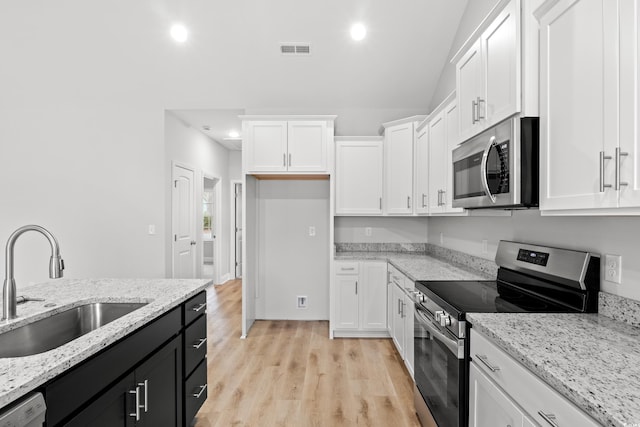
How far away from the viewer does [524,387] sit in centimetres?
114

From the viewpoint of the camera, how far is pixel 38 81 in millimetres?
4141

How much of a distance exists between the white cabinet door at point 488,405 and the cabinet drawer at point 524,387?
31mm

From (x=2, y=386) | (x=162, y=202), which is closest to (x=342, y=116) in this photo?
(x=162, y=202)

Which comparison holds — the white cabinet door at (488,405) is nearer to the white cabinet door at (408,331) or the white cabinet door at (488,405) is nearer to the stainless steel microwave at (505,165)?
the stainless steel microwave at (505,165)

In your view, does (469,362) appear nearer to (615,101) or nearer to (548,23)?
(615,101)

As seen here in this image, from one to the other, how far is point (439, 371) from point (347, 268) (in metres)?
1.95

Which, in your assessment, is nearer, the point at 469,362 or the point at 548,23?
the point at 548,23

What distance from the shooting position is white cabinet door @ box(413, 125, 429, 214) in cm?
333

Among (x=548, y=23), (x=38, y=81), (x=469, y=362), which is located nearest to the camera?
(x=548, y=23)

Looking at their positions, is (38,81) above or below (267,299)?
above

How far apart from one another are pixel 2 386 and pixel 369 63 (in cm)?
385

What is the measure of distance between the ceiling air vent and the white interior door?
2070mm

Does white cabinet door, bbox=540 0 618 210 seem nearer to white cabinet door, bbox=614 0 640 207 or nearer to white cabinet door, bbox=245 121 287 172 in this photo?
white cabinet door, bbox=614 0 640 207

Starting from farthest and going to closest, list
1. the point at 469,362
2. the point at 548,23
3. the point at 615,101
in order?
1. the point at 469,362
2. the point at 548,23
3. the point at 615,101
